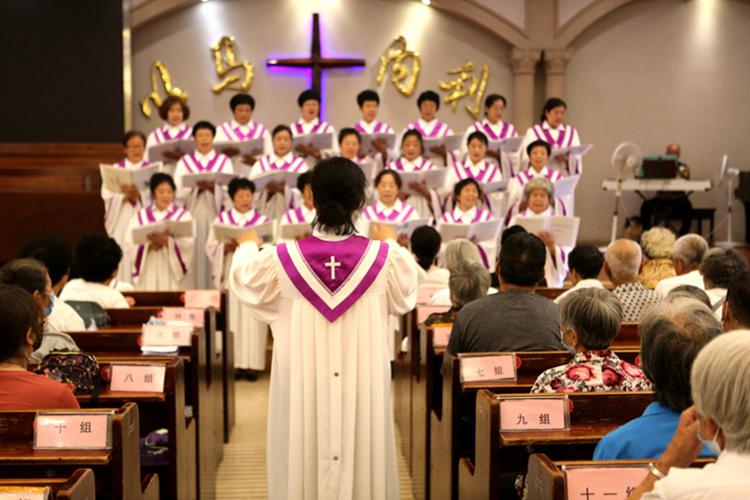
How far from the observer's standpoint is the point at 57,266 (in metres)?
4.77

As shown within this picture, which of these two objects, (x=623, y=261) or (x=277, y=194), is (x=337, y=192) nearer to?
(x=623, y=261)

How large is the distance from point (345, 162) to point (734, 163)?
1176cm

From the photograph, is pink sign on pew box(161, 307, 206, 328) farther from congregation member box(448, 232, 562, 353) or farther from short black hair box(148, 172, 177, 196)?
short black hair box(148, 172, 177, 196)

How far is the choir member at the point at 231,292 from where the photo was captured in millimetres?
7332

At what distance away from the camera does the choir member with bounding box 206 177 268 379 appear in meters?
7.33

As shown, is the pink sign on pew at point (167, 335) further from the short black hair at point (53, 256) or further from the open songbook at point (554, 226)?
the open songbook at point (554, 226)

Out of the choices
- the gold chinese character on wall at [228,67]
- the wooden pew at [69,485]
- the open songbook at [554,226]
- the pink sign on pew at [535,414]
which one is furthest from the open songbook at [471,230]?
the gold chinese character on wall at [228,67]

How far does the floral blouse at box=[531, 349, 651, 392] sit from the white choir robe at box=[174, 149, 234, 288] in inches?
224

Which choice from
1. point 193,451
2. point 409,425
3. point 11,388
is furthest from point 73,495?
point 409,425

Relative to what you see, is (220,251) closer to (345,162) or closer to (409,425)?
(409,425)

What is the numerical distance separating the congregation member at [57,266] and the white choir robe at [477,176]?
4543mm

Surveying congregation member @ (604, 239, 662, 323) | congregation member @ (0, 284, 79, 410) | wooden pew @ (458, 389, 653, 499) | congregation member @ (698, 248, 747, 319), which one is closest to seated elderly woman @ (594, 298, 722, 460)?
wooden pew @ (458, 389, 653, 499)

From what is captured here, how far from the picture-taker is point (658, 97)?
45.7 feet

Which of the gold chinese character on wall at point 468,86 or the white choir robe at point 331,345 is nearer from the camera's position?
the white choir robe at point 331,345
